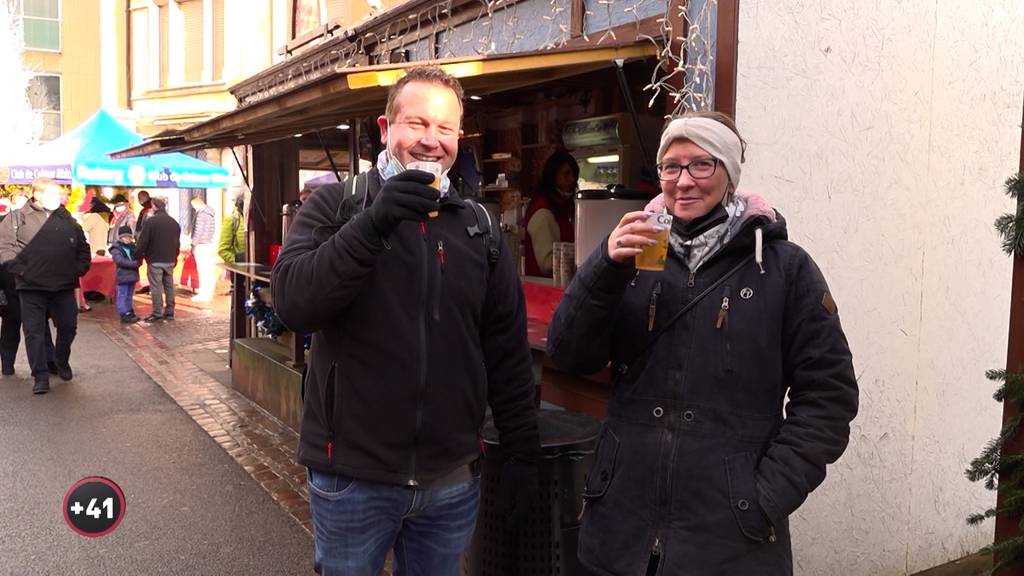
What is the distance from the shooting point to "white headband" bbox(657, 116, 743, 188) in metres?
1.99

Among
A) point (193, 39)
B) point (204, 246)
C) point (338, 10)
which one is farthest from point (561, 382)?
point (193, 39)

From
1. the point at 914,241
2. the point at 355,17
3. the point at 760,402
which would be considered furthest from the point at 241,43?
the point at 760,402

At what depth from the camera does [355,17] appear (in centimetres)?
898

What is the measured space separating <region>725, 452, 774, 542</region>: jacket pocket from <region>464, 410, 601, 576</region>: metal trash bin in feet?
3.33

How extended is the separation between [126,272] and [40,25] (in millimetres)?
22432

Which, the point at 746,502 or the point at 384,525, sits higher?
the point at 746,502

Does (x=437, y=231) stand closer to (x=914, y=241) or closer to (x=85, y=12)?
(x=914, y=241)

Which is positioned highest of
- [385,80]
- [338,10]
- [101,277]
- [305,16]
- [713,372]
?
[305,16]

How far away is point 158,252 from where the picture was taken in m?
12.8

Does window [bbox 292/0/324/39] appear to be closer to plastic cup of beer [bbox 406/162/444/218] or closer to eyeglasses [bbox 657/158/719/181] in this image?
plastic cup of beer [bbox 406/162/444/218]

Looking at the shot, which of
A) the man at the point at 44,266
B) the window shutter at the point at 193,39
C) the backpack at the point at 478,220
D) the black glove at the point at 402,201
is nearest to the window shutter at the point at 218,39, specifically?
the window shutter at the point at 193,39

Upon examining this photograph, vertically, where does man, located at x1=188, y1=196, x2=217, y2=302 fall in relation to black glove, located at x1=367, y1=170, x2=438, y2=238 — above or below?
below

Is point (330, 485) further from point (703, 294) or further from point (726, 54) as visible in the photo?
point (726, 54)

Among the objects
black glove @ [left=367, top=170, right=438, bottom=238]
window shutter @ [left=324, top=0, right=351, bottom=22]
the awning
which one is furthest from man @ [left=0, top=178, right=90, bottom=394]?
black glove @ [left=367, top=170, right=438, bottom=238]
